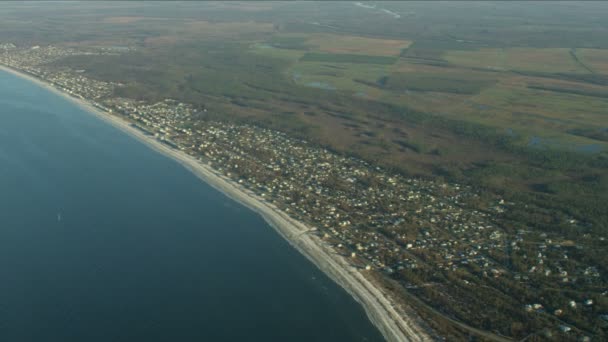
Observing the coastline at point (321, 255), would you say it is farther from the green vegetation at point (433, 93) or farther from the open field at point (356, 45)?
the open field at point (356, 45)

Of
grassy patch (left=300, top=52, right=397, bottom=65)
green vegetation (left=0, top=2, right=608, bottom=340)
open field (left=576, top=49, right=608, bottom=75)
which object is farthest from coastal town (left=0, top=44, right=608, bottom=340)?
open field (left=576, top=49, right=608, bottom=75)

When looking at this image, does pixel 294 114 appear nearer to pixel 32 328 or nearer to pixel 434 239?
pixel 434 239

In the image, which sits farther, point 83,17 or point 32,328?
point 83,17

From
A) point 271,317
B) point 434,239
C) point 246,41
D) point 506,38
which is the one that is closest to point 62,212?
point 271,317

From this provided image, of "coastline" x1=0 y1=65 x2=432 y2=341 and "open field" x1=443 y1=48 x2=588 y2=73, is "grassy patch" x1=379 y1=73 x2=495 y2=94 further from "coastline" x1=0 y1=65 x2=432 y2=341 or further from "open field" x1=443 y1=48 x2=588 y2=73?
"coastline" x1=0 y1=65 x2=432 y2=341

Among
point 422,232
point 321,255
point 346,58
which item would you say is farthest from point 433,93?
point 321,255

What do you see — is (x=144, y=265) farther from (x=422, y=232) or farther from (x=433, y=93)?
(x=433, y=93)
